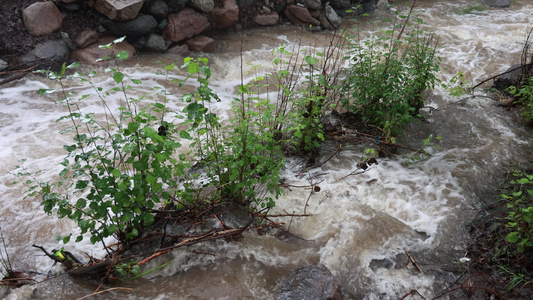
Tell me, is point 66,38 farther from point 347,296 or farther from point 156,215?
point 347,296

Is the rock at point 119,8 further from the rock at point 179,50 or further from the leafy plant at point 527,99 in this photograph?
the leafy plant at point 527,99

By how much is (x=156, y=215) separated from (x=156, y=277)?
607mm

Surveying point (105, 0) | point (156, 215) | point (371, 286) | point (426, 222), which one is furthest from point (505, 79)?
point (105, 0)

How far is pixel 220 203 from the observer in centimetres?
305

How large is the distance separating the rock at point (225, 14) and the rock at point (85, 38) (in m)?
2.76

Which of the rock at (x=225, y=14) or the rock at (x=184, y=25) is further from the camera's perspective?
the rock at (x=225, y=14)

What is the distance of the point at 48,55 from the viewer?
6.34 metres

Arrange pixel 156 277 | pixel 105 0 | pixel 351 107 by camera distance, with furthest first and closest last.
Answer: pixel 105 0, pixel 351 107, pixel 156 277

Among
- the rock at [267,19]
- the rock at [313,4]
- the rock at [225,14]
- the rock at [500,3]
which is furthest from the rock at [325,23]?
the rock at [500,3]

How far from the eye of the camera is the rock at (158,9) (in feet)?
23.6

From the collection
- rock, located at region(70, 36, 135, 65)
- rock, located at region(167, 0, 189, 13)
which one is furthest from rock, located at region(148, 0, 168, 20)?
rock, located at region(70, 36, 135, 65)

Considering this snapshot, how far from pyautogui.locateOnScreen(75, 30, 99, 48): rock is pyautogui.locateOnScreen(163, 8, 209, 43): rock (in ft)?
4.83

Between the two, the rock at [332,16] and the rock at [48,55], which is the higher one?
the rock at [332,16]

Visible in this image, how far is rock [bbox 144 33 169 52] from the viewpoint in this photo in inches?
290
